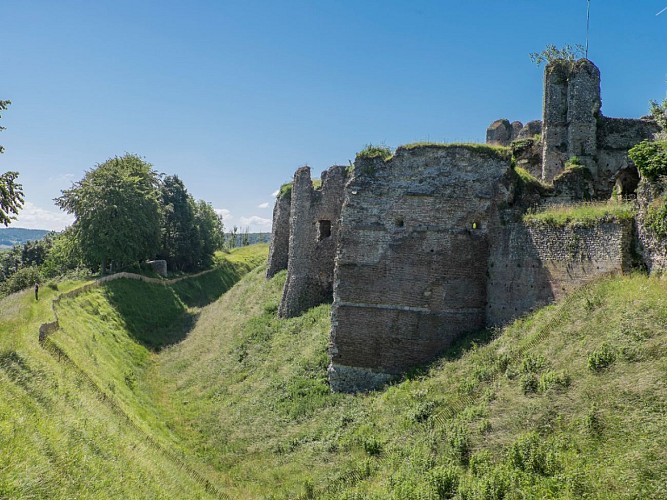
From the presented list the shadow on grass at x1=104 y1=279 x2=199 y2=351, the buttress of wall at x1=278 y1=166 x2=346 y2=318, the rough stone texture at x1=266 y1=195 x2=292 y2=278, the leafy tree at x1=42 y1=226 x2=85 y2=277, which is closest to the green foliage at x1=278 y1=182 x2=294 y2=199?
the rough stone texture at x1=266 y1=195 x2=292 y2=278

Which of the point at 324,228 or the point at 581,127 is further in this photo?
the point at 581,127

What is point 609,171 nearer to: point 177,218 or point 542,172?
point 542,172

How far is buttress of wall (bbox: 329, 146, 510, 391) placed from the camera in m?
15.2

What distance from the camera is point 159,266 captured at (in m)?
47.6

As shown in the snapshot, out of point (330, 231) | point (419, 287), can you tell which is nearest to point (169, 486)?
point (419, 287)

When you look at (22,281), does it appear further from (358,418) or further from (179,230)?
(358,418)

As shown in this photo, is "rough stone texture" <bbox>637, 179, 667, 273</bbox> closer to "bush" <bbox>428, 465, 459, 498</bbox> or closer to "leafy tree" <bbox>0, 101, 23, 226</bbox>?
"bush" <bbox>428, 465, 459, 498</bbox>

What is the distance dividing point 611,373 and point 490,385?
9.52 ft

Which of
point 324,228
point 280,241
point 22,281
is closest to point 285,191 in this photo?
point 280,241

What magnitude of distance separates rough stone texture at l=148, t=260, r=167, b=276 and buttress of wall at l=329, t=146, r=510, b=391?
3466 centimetres

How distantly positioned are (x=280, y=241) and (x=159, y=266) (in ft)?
70.6

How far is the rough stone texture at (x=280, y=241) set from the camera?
30.4 metres

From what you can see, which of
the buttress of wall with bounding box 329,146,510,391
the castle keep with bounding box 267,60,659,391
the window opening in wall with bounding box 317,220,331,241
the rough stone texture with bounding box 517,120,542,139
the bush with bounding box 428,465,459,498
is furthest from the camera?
the rough stone texture with bounding box 517,120,542,139

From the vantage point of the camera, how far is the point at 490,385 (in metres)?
11.2
